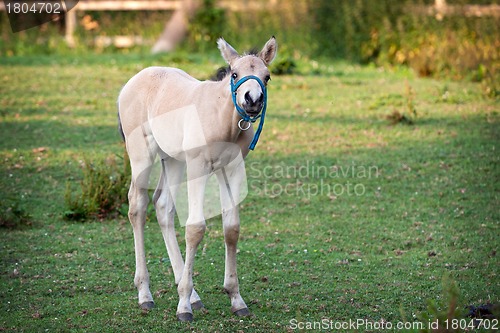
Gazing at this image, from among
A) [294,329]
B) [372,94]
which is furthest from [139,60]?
[294,329]

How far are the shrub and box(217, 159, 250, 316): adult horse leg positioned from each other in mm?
3183

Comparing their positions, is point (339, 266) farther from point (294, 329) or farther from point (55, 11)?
point (55, 11)

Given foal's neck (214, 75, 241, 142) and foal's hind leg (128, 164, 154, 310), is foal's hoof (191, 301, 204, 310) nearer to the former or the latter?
foal's hind leg (128, 164, 154, 310)

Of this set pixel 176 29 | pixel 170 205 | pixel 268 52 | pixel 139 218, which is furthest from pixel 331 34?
pixel 268 52

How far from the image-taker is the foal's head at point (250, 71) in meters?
5.21

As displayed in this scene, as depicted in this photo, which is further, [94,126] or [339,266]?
[94,126]

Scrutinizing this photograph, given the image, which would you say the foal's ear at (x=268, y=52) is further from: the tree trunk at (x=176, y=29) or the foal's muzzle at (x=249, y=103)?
the tree trunk at (x=176, y=29)

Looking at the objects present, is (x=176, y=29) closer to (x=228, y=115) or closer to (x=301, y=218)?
(x=301, y=218)

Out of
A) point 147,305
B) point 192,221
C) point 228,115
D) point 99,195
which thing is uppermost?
point 228,115

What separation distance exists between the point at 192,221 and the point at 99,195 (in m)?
3.25

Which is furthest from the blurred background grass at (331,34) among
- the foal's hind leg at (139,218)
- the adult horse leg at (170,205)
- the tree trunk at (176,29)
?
the foal's hind leg at (139,218)

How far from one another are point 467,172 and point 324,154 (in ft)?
7.13

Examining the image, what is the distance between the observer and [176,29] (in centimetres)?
2014

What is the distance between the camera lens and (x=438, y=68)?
15555mm
